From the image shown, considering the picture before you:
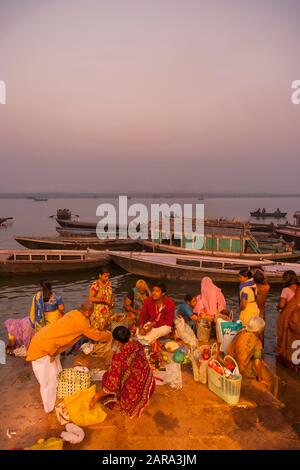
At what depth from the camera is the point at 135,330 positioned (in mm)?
6777

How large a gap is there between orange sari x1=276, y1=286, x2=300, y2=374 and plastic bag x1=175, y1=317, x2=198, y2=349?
6.81ft

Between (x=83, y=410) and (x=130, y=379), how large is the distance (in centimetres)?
74

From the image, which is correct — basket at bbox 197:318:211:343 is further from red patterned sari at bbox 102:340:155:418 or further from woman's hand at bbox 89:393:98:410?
woman's hand at bbox 89:393:98:410

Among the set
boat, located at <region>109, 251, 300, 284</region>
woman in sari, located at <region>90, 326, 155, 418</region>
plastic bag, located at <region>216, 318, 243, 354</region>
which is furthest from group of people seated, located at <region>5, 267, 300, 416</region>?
boat, located at <region>109, 251, 300, 284</region>

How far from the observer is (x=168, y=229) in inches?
827

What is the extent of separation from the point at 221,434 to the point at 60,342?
243 centimetres

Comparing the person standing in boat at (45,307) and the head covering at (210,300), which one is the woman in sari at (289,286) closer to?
the head covering at (210,300)

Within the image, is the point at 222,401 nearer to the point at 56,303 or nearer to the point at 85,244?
the point at 56,303

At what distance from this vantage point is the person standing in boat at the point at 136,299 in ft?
24.2

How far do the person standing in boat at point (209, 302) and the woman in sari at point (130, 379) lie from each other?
3.38 m

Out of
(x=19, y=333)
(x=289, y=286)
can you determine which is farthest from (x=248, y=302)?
(x=19, y=333)

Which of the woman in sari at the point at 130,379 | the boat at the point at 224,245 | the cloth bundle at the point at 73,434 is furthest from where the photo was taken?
the boat at the point at 224,245

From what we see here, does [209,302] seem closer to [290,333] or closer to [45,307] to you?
[290,333]

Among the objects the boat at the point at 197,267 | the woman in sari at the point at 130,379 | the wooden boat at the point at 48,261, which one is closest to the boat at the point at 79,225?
the wooden boat at the point at 48,261
